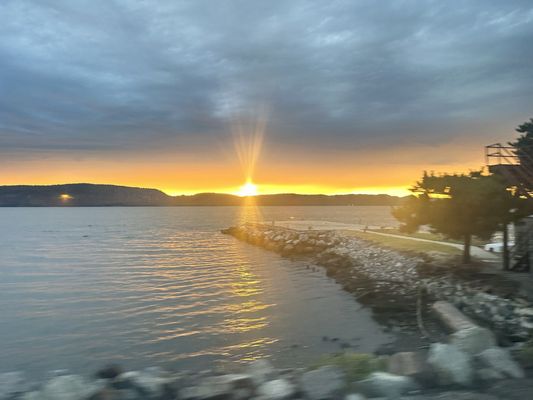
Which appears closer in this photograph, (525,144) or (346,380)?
(346,380)

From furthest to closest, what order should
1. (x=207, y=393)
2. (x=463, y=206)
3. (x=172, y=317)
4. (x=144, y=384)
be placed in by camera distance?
1. (x=463, y=206)
2. (x=172, y=317)
3. (x=144, y=384)
4. (x=207, y=393)

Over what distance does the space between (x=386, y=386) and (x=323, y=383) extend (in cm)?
97

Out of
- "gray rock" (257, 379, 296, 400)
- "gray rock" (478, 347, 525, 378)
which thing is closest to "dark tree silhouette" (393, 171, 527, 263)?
"gray rock" (478, 347, 525, 378)

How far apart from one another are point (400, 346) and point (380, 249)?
21106 millimetres

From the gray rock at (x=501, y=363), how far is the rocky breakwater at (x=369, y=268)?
8707 millimetres

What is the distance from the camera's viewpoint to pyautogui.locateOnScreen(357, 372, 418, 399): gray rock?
21.9 ft

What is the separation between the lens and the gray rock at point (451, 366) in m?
6.97

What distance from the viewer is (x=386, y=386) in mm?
Answer: 6730

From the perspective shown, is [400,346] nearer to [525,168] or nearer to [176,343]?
[176,343]

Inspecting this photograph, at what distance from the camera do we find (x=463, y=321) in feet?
49.2

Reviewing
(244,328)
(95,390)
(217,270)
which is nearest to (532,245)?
(244,328)

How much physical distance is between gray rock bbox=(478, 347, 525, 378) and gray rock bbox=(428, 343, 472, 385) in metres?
0.30

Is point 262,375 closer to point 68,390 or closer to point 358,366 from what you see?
point 358,366

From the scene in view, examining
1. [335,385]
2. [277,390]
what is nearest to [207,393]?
[277,390]
